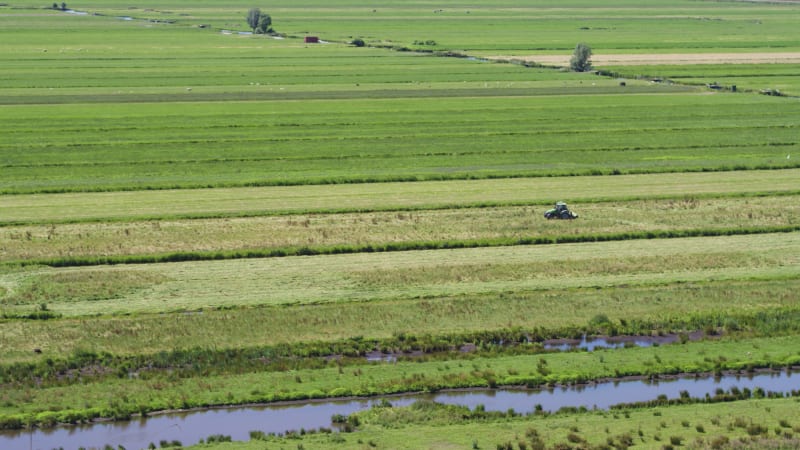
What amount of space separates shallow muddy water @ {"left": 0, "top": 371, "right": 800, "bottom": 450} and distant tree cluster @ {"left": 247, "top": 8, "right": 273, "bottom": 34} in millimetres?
150785

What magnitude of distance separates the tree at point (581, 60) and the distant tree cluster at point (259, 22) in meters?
64.8

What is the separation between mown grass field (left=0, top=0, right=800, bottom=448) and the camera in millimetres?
38594

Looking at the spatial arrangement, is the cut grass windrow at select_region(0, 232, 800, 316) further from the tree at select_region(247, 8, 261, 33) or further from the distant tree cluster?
the tree at select_region(247, 8, 261, 33)

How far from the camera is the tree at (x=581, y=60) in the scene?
426ft

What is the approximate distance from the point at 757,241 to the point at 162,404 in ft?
100.0

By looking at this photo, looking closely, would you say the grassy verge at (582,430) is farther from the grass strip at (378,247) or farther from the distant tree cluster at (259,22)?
the distant tree cluster at (259,22)

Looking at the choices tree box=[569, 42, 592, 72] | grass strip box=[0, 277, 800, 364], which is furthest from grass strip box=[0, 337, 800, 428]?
tree box=[569, 42, 592, 72]

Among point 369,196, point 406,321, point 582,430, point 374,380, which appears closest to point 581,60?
point 369,196

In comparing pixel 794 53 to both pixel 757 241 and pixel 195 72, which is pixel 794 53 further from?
pixel 757 241

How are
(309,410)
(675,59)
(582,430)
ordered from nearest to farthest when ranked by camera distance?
(582,430) < (309,410) < (675,59)

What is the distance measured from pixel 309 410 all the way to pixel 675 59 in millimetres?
115096

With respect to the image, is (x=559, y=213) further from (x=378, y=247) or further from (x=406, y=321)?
(x=406, y=321)

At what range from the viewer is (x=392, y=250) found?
180 feet

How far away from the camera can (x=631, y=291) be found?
Answer: 48469 mm
